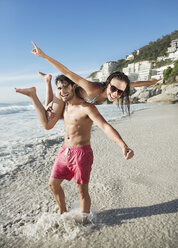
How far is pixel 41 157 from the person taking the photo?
15.0ft

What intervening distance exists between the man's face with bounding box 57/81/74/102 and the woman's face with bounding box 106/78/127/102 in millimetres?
368

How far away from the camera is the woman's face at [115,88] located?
1804mm

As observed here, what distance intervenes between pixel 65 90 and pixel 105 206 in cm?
153

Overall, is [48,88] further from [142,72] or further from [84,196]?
[142,72]

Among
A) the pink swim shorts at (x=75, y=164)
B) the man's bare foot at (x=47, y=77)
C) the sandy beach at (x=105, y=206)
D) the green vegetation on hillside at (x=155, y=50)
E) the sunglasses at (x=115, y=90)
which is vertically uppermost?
the green vegetation on hillside at (x=155, y=50)

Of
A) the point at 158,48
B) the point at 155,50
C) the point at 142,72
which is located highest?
the point at 158,48

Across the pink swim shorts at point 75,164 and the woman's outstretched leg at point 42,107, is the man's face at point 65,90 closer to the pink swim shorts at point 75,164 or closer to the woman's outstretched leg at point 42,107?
the woman's outstretched leg at point 42,107

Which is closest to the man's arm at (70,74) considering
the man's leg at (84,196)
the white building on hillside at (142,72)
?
the man's leg at (84,196)

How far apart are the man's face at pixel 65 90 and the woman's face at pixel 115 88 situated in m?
0.37

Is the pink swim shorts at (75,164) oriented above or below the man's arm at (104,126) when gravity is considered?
below

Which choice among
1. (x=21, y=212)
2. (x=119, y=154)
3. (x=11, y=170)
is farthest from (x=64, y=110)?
(x=119, y=154)

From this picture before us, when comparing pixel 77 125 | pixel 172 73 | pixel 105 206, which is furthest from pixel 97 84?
pixel 172 73

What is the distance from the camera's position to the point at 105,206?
99.3 inches

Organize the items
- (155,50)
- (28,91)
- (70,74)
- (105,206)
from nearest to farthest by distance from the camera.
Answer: (70,74), (28,91), (105,206), (155,50)
